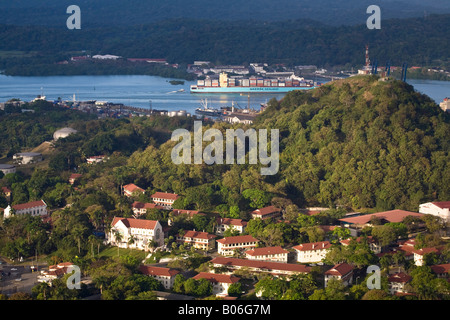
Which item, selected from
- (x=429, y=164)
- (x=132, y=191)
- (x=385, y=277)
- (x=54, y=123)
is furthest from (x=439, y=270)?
(x=54, y=123)

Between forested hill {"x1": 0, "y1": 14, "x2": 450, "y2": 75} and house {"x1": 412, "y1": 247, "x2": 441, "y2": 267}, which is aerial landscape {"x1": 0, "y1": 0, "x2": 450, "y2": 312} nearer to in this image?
house {"x1": 412, "y1": 247, "x2": 441, "y2": 267}

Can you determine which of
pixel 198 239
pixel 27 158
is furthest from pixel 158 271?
pixel 27 158

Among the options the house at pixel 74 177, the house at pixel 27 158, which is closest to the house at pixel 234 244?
the house at pixel 74 177

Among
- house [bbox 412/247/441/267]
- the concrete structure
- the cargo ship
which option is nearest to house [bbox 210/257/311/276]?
house [bbox 412/247/441/267]

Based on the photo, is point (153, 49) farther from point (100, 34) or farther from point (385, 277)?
point (385, 277)

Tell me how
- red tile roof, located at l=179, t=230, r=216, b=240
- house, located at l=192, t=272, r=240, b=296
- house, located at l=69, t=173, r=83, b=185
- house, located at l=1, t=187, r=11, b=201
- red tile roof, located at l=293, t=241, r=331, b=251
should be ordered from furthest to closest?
1. house, located at l=69, t=173, r=83, b=185
2. house, located at l=1, t=187, r=11, b=201
3. red tile roof, located at l=179, t=230, r=216, b=240
4. red tile roof, located at l=293, t=241, r=331, b=251
5. house, located at l=192, t=272, r=240, b=296

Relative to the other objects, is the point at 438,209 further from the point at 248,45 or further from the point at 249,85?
the point at 248,45
